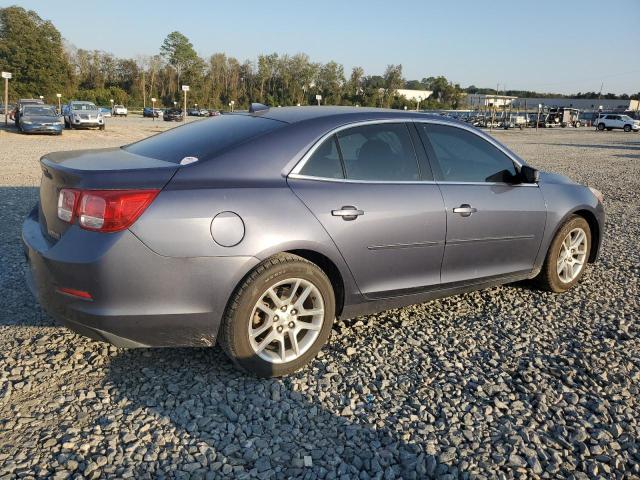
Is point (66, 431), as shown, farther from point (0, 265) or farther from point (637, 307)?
point (637, 307)

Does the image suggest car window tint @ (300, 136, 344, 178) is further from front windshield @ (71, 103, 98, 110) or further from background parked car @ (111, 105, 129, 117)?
background parked car @ (111, 105, 129, 117)

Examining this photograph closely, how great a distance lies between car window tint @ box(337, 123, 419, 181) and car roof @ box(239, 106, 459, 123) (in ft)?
0.27

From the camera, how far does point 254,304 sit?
2.94 meters

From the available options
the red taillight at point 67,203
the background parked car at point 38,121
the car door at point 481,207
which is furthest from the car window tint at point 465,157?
the background parked car at point 38,121

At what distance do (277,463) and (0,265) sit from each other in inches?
154

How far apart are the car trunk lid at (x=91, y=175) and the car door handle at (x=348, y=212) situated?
980 mm

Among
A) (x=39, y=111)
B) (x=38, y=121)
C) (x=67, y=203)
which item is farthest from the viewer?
(x=39, y=111)

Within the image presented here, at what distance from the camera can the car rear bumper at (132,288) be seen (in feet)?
8.60

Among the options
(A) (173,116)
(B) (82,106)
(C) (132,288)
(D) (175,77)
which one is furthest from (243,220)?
(D) (175,77)

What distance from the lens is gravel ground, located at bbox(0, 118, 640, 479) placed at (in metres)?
2.41

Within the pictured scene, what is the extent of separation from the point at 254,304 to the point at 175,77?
3869 inches

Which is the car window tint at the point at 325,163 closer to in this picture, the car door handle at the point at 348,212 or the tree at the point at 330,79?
the car door handle at the point at 348,212

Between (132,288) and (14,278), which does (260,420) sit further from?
(14,278)

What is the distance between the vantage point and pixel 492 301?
14.8ft
